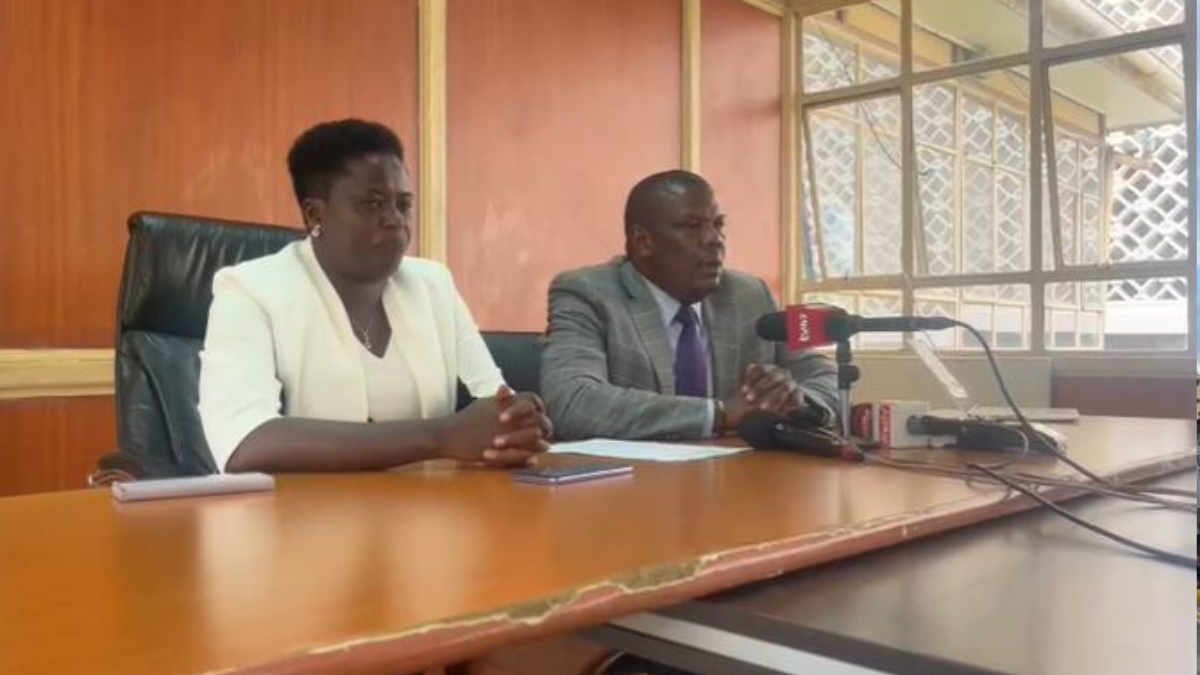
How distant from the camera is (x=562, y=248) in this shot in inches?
149

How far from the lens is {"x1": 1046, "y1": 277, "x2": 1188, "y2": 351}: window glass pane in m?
3.90

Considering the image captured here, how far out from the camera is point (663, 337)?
1988 millimetres

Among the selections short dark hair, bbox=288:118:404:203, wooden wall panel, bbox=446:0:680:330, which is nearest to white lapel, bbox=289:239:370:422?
short dark hair, bbox=288:118:404:203

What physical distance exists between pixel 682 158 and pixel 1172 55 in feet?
6.63

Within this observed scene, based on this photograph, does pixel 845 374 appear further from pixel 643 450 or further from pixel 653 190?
pixel 653 190

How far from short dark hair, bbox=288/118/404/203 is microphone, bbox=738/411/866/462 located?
0.86 metres

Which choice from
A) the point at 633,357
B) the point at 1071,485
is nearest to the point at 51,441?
the point at 633,357

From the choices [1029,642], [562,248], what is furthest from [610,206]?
[1029,642]

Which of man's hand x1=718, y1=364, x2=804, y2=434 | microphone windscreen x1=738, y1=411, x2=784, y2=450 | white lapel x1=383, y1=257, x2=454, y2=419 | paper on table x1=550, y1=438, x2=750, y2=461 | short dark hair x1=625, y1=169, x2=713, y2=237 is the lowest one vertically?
paper on table x1=550, y1=438, x2=750, y2=461

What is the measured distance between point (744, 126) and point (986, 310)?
56.5 inches

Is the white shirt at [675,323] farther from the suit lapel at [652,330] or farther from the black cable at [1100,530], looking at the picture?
the black cable at [1100,530]

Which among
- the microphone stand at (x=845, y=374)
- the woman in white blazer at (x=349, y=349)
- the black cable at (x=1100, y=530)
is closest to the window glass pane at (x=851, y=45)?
the woman in white blazer at (x=349, y=349)

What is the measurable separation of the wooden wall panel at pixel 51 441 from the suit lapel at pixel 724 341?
147cm

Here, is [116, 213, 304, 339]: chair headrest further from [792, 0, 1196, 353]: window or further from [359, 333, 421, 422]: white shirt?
[792, 0, 1196, 353]: window
